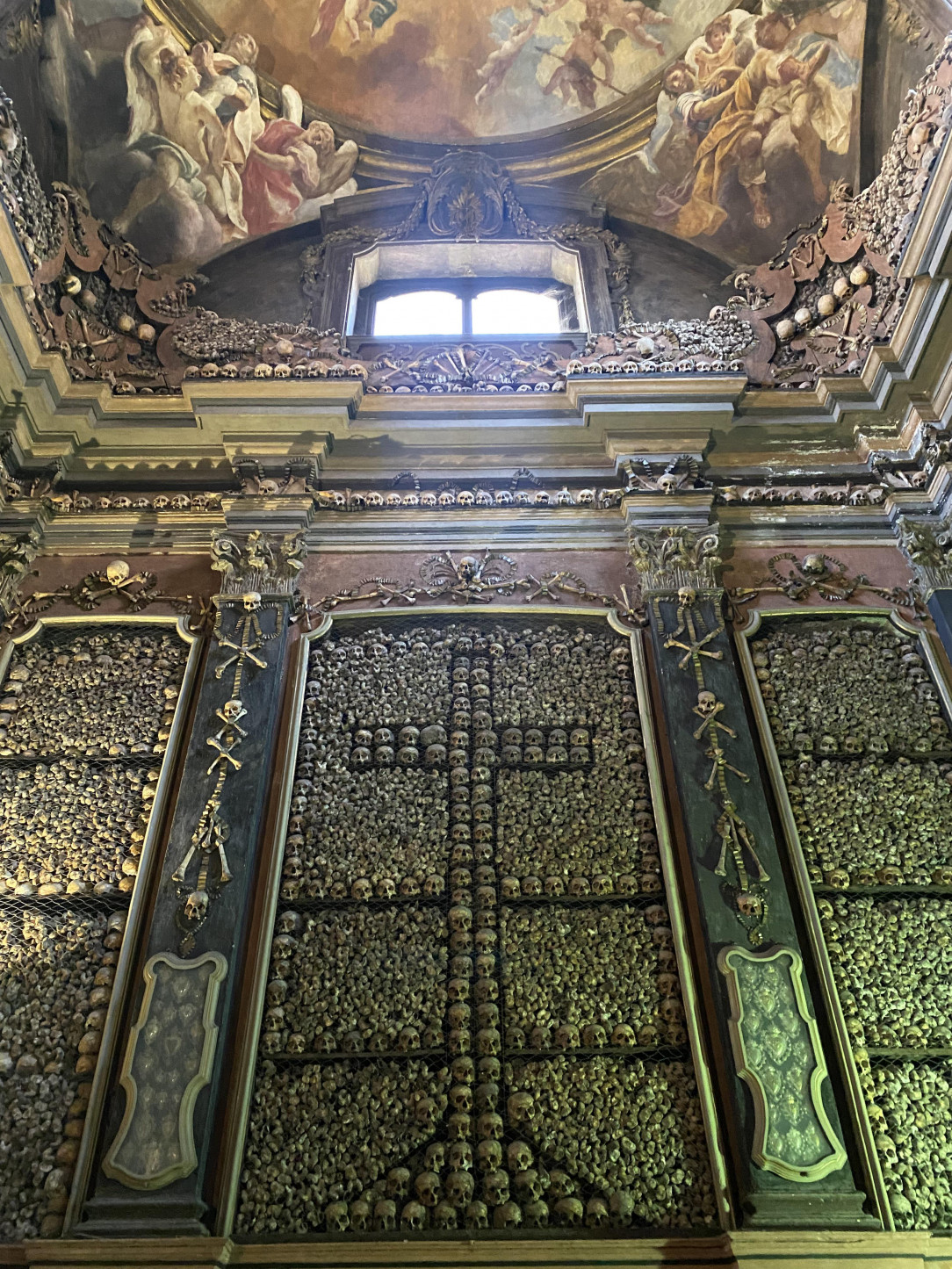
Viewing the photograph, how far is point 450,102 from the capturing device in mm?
8234

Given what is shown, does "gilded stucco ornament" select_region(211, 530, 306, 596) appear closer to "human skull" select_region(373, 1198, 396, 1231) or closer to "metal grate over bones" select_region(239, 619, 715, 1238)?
"metal grate over bones" select_region(239, 619, 715, 1238)

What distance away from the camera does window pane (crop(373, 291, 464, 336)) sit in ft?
25.3

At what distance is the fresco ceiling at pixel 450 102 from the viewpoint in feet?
23.7

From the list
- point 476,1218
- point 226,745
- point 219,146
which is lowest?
point 476,1218

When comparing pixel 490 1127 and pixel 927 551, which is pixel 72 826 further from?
pixel 927 551

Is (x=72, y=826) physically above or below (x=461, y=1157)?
above

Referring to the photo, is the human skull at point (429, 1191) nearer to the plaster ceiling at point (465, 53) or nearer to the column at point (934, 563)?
the column at point (934, 563)

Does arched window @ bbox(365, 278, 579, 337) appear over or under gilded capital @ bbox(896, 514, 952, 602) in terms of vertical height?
over

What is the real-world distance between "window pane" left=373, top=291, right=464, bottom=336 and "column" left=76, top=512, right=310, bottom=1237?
2.71m

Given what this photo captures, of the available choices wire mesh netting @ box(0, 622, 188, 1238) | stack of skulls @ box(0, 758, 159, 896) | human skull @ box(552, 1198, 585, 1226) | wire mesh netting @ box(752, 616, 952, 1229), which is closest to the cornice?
wire mesh netting @ box(752, 616, 952, 1229)

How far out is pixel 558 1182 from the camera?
3918mm

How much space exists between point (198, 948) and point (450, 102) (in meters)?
6.97

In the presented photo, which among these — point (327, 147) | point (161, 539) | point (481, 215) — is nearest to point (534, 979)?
point (161, 539)

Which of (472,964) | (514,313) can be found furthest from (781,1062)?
(514,313)
